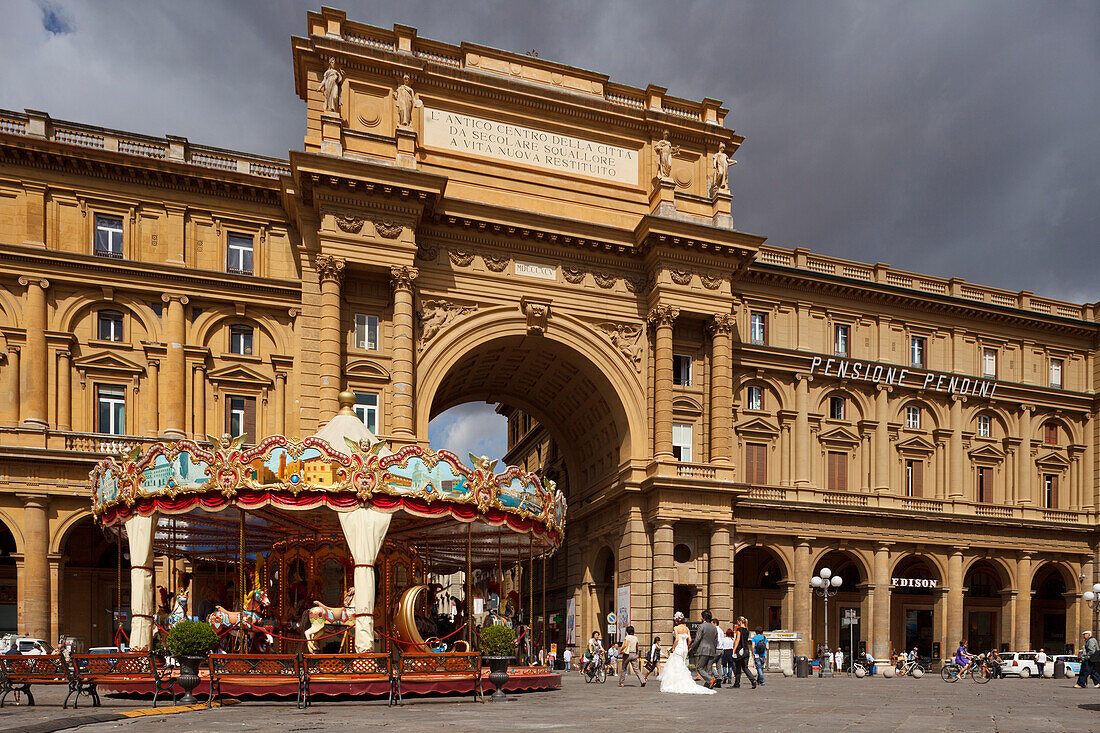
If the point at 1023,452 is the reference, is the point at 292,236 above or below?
above

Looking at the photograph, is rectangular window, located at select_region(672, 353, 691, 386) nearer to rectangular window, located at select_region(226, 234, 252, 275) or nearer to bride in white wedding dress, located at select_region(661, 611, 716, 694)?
rectangular window, located at select_region(226, 234, 252, 275)

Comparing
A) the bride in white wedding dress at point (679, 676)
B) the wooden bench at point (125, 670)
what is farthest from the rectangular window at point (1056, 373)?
the wooden bench at point (125, 670)

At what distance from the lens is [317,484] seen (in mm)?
21375

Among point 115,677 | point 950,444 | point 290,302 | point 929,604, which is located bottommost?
point 929,604

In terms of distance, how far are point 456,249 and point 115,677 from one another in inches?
863

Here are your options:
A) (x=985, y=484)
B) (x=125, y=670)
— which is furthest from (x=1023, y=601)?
(x=125, y=670)

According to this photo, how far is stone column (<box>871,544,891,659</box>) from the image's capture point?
45844 millimetres

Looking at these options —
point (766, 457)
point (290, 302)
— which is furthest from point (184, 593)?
point (766, 457)

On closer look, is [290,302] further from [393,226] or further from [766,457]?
[766,457]

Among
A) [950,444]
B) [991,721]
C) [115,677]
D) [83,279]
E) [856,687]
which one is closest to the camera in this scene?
[991,721]

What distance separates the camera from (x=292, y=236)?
38188 mm

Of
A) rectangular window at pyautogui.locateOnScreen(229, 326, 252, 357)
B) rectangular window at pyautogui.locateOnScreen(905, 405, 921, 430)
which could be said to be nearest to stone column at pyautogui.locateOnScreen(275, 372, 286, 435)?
rectangular window at pyautogui.locateOnScreen(229, 326, 252, 357)

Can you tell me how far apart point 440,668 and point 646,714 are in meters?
5.92

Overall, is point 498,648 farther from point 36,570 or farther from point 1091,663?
point 1091,663
